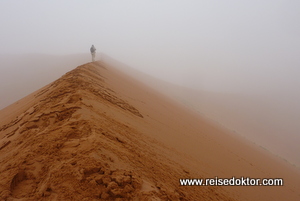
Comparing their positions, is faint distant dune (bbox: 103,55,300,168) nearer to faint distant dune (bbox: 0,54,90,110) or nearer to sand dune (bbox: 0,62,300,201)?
faint distant dune (bbox: 0,54,90,110)

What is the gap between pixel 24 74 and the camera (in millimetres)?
19438

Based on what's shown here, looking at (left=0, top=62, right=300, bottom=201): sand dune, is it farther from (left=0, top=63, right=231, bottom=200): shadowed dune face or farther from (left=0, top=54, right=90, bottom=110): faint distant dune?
(left=0, top=54, right=90, bottom=110): faint distant dune

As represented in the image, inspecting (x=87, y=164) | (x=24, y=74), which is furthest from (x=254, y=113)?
(x=24, y=74)

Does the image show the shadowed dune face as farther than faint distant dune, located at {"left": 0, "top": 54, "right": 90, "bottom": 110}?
No

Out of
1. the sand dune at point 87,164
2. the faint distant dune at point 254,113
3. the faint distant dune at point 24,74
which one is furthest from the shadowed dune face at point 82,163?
the faint distant dune at point 24,74

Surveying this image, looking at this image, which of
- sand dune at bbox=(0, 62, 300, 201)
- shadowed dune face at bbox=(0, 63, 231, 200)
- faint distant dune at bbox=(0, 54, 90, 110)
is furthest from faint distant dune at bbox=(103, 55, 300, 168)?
shadowed dune face at bbox=(0, 63, 231, 200)

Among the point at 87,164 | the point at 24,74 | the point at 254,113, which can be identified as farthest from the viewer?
the point at 254,113

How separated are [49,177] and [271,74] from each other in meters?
52.4

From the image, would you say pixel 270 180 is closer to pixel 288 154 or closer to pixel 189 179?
pixel 189 179

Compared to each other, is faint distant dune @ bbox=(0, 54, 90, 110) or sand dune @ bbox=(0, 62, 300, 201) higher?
sand dune @ bbox=(0, 62, 300, 201)

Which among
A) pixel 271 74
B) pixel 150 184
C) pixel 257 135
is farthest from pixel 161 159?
pixel 271 74

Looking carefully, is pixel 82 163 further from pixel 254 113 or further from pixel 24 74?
pixel 254 113

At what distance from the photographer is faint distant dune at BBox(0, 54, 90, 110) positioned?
49.3 ft

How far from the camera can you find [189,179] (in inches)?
117
